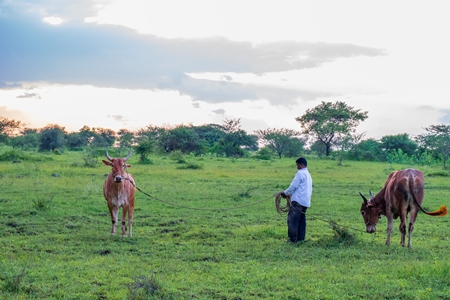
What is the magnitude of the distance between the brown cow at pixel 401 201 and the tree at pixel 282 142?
148 ft

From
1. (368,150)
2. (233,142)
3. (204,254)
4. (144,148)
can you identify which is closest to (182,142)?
(233,142)

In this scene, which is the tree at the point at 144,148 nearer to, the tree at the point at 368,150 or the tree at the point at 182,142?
the tree at the point at 182,142

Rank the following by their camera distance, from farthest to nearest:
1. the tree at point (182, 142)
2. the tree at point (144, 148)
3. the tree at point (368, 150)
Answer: the tree at point (368, 150), the tree at point (182, 142), the tree at point (144, 148)

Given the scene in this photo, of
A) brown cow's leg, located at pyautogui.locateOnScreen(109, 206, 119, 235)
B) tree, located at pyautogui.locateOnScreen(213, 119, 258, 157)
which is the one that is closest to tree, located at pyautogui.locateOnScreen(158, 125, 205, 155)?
tree, located at pyautogui.locateOnScreen(213, 119, 258, 157)

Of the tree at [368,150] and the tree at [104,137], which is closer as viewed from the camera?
the tree at [368,150]

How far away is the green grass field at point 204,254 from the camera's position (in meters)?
6.77

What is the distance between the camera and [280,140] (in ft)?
191

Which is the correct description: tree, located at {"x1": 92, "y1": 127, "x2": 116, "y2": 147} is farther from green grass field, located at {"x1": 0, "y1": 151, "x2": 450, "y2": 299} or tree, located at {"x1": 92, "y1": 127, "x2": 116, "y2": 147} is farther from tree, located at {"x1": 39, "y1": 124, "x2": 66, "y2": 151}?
green grass field, located at {"x1": 0, "y1": 151, "x2": 450, "y2": 299}

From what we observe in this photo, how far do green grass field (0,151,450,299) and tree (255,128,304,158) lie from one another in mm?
40030

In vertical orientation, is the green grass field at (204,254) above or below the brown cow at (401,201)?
below

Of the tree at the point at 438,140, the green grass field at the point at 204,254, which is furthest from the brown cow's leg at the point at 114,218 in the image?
the tree at the point at 438,140

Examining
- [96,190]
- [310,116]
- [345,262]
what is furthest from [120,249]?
[310,116]

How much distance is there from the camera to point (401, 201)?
10.4 meters

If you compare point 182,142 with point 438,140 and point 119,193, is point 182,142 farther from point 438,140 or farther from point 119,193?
point 119,193
